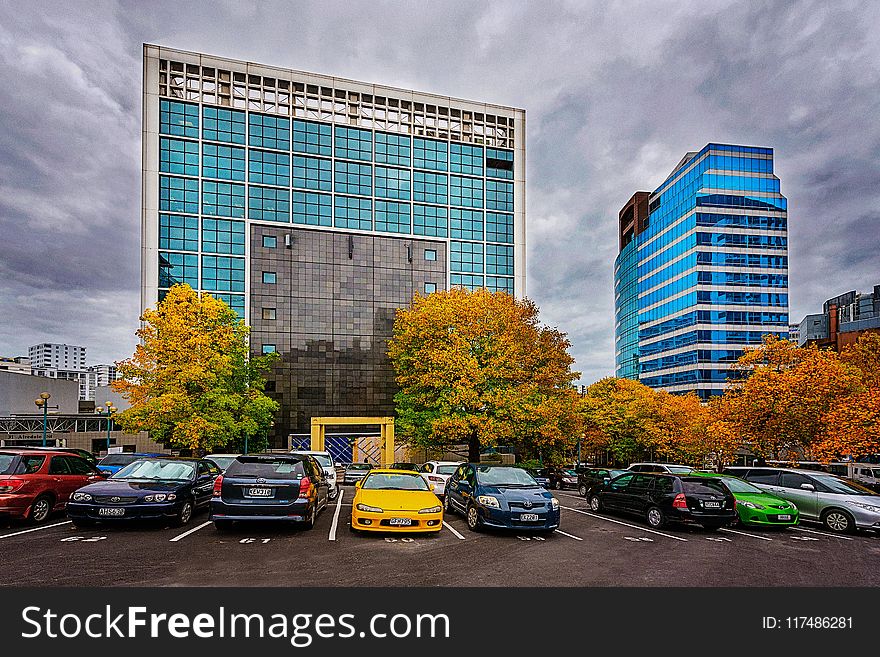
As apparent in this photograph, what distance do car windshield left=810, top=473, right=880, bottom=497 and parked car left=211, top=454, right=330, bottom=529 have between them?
13.4 metres

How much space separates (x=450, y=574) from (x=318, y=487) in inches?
236

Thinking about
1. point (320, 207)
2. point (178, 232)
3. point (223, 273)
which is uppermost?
point (320, 207)

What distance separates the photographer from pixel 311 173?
52656 mm

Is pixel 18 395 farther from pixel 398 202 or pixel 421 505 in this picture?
pixel 421 505

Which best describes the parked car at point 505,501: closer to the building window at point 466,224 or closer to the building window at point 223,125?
the building window at point 466,224

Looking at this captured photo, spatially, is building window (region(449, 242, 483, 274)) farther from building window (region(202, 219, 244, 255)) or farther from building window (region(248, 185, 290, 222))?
building window (region(202, 219, 244, 255))

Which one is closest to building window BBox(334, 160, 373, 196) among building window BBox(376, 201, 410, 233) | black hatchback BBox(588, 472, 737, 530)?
building window BBox(376, 201, 410, 233)

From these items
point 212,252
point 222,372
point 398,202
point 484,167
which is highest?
point 484,167

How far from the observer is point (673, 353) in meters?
82.8

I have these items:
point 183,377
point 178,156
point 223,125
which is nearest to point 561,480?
point 183,377

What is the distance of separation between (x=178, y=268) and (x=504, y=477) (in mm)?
42514

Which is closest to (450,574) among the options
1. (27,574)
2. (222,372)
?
(27,574)

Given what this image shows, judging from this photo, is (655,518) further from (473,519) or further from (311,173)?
(311,173)

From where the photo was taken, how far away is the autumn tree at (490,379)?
28.3m
